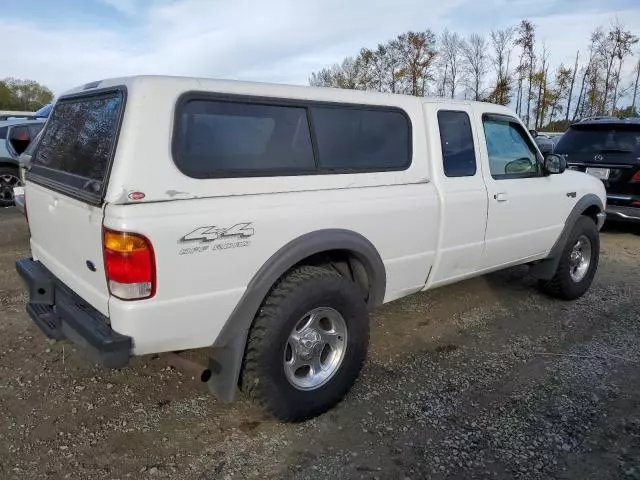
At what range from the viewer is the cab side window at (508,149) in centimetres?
403

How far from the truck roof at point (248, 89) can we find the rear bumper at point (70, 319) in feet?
3.72

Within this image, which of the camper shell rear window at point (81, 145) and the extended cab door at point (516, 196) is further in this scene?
the extended cab door at point (516, 196)

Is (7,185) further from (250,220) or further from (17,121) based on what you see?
(250,220)

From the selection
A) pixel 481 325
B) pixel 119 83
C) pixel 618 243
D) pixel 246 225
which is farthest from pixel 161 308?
pixel 618 243

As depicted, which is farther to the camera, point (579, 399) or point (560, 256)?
point (560, 256)

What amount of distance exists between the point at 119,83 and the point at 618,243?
293 inches

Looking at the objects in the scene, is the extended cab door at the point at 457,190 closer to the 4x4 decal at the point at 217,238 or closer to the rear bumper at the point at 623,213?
the 4x4 decal at the point at 217,238

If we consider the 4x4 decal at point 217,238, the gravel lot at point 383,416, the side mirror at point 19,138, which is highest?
the side mirror at point 19,138

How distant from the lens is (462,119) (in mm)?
3801

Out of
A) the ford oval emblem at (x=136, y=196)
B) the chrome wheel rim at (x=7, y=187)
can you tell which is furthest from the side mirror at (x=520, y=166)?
the chrome wheel rim at (x=7, y=187)

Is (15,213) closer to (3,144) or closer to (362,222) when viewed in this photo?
(3,144)

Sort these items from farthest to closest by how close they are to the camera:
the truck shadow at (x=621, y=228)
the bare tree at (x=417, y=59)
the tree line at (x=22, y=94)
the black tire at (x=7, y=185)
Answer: the tree line at (x=22, y=94) < the bare tree at (x=417, y=59) < the black tire at (x=7, y=185) < the truck shadow at (x=621, y=228)

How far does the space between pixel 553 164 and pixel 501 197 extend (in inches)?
31.5

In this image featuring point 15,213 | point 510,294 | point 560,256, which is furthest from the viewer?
point 15,213
